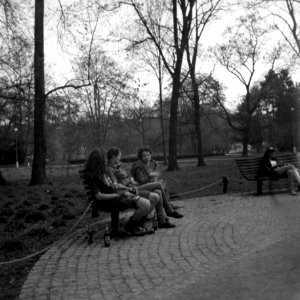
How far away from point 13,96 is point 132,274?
36.2 feet

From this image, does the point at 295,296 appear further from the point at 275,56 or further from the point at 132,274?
the point at 275,56

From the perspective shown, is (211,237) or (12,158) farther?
(12,158)

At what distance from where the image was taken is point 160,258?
16.0 feet

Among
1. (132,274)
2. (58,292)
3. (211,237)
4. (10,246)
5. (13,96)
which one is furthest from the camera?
(13,96)

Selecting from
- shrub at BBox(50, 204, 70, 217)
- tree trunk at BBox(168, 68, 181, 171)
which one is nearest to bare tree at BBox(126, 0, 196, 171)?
tree trunk at BBox(168, 68, 181, 171)

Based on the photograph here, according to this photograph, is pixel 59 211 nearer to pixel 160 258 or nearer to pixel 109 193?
pixel 109 193

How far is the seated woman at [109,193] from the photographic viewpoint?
6.04 meters

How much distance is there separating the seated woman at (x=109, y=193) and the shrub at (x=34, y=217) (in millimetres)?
2049

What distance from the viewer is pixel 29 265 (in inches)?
187

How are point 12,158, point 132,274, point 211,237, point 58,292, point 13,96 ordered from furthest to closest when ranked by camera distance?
point 12,158 → point 13,96 → point 211,237 → point 132,274 → point 58,292

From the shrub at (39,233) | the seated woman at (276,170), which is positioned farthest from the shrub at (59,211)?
the seated woman at (276,170)

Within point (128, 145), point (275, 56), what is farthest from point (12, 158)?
point (275, 56)

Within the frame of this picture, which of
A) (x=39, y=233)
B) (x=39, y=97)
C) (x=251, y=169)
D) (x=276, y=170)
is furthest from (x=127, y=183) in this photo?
(x=39, y=97)

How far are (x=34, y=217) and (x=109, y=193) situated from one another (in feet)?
7.64
